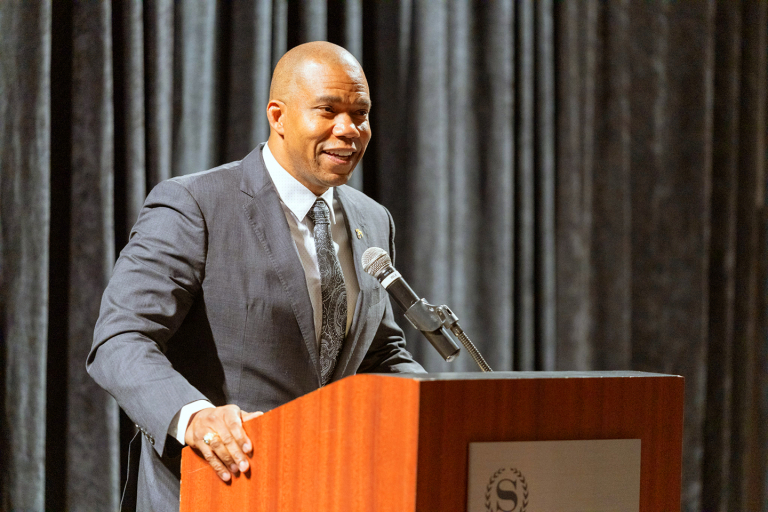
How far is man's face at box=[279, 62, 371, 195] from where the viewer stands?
4.94 ft

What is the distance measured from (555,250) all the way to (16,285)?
1746mm

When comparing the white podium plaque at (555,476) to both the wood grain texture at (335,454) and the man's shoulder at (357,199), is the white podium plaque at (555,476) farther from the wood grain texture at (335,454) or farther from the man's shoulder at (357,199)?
the man's shoulder at (357,199)

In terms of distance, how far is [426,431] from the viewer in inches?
30.6

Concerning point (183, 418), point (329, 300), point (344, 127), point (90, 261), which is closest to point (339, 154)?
point (344, 127)

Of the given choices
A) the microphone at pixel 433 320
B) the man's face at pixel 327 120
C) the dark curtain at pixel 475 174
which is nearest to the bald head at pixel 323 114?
the man's face at pixel 327 120

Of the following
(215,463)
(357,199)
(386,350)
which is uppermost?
(357,199)

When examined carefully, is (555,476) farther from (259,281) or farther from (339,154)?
(339,154)

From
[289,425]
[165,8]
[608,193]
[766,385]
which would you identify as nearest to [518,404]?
[289,425]

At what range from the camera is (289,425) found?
3.05 feet

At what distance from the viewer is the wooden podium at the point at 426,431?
31.0 inches

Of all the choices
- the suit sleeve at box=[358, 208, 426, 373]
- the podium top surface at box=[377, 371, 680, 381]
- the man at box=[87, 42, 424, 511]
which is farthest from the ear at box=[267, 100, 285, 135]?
the podium top surface at box=[377, 371, 680, 381]

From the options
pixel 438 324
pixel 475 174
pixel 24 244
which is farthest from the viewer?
pixel 475 174

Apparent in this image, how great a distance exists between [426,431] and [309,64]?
0.96m

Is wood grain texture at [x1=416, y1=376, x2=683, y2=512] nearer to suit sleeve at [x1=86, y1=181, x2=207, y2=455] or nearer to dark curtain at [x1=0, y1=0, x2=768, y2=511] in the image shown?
suit sleeve at [x1=86, y1=181, x2=207, y2=455]
